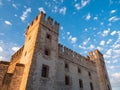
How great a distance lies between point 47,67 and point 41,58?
52.2 inches

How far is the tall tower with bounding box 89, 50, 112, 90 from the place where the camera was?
23.6 metres

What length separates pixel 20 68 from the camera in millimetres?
14070

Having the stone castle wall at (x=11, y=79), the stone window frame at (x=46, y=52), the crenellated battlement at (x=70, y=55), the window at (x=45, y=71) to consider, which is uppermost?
the crenellated battlement at (x=70, y=55)

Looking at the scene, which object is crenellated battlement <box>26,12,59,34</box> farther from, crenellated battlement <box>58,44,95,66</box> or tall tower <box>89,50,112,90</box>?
tall tower <box>89,50,112,90</box>

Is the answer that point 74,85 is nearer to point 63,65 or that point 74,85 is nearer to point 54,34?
→ point 63,65

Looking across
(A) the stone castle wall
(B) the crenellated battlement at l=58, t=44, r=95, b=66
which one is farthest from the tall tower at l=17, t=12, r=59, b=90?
(B) the crenellated battlement at l=58, t=44, r=95, b=66

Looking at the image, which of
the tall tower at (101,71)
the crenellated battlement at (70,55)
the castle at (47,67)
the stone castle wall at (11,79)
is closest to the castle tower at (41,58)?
the castle at (47,67)

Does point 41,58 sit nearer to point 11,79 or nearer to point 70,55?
point 11,79

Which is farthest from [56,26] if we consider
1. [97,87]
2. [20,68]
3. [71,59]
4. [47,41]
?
[97,87]

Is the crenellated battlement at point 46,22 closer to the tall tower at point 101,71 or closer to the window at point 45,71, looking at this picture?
the window at point 45,71

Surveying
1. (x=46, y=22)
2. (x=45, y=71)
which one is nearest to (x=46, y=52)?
(x=45, y=71)

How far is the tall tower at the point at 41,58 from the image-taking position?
12.6 metres

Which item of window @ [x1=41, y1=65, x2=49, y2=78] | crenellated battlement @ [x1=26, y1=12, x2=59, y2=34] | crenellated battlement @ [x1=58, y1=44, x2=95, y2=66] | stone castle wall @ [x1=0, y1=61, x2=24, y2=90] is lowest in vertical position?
stone castle wall @ [x1=0, y1=61, x2=24, y2=90]

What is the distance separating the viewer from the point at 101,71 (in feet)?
83.0
